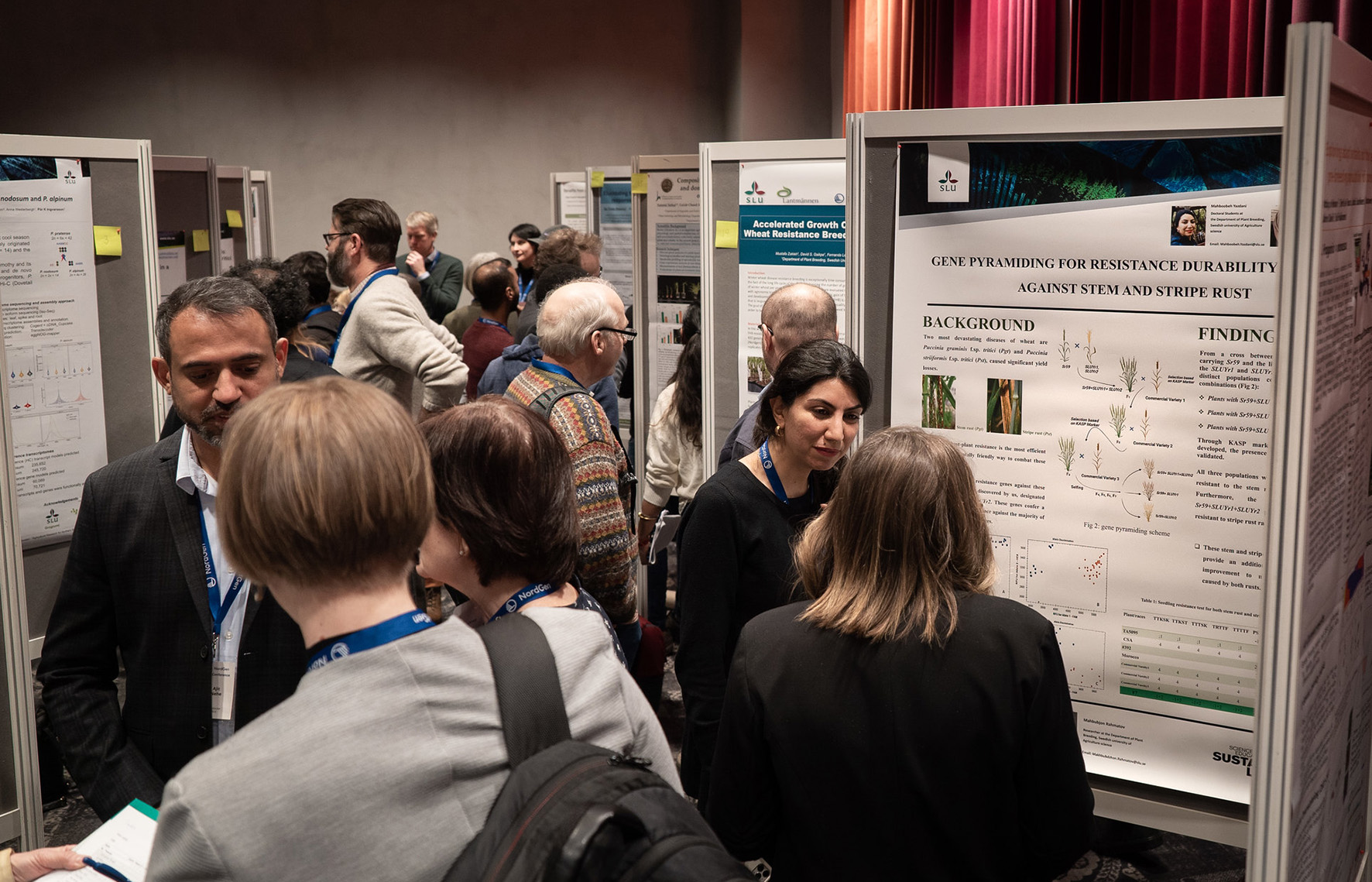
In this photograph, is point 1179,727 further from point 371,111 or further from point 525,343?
point 371,111

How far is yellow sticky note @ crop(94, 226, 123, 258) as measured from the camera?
137 inches

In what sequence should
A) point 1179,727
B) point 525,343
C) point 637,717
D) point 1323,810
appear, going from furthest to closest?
point 525,343 < point 1179,727 < point 1323,810 < point 637,717

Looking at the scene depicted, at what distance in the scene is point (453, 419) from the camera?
149 cm

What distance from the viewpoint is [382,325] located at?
4.21 meters

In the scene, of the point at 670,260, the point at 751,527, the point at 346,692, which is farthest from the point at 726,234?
the point at 346,692

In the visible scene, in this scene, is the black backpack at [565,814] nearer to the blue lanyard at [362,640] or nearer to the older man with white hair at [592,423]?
the blue lanyard at [362,640]

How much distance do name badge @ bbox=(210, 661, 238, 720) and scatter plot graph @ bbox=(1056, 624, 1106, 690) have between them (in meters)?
1.45

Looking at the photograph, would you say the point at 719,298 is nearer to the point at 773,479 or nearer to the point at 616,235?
the point at 773,479

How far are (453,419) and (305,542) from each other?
53cm

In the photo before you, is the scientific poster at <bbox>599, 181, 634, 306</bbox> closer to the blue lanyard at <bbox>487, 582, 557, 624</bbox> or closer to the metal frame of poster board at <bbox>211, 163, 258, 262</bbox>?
the metal frame of poster board at <bbox>211, 163, 258, 262</bbox>

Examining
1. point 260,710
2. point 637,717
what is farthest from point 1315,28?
point 260,710

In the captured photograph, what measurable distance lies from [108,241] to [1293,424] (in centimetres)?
348

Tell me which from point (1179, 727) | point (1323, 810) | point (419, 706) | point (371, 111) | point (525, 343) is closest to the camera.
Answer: point (419, 706)

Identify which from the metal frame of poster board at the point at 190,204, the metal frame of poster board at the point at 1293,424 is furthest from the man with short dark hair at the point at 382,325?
the metal frame of poster board at the point at 1293,424
